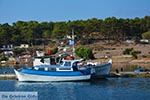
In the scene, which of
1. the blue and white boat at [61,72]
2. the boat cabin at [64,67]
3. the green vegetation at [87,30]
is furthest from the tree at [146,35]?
the boat cabin at [64,67]

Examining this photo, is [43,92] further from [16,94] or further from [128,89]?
[16,94]

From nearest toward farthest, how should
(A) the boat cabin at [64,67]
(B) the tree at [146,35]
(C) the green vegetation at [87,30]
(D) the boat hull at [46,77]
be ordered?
(A) the boat cabin at [64,67], (D) the boat hull at [46,77], (B) the tree at [146,35], (C) the green vegetation at [87,30]

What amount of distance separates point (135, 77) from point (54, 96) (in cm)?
1572

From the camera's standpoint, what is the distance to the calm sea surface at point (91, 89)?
3803 cm

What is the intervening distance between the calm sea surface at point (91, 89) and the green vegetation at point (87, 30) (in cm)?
7842

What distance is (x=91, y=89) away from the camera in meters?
43.9

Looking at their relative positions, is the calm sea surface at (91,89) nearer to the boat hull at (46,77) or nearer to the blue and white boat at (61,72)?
the boat hull at (46,77)

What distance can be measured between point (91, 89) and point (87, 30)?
88413 millimetres

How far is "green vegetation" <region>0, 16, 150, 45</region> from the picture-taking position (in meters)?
130

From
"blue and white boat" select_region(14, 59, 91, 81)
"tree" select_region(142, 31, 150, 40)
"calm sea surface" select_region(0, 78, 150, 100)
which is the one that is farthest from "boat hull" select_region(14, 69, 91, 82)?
"tree" select_region(142, 31, 150, 40)

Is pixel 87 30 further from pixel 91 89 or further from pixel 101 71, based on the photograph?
pixel 91 89

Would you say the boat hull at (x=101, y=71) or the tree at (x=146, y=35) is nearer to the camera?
the boat hull at (x=101, y=71)

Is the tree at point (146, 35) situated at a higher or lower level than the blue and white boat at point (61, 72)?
higher

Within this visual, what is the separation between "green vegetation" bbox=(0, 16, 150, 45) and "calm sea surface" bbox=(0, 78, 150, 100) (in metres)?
78.4
